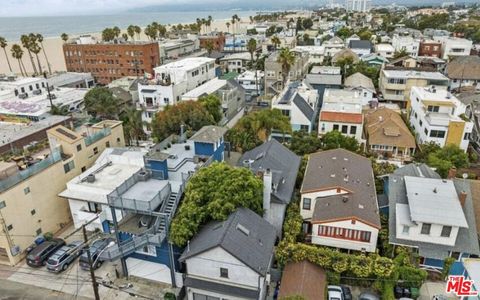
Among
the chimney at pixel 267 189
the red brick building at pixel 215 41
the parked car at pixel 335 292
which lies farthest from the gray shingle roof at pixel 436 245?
the red brick building at pixel 215 41

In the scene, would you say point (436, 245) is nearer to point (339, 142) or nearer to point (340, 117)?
point (339, 142)

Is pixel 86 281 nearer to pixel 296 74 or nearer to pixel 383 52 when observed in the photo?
pixel 296 74

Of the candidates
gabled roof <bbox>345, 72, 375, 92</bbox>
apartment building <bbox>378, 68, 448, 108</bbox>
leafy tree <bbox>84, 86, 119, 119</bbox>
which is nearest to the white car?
leafy tree <bbox>84, 86, 119, 119</bbox>

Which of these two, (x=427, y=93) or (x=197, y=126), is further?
(x=427, y=93)

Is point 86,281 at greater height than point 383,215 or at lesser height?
lesser

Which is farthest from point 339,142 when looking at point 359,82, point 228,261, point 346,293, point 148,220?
point 359,82

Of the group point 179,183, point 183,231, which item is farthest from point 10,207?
point 183,231

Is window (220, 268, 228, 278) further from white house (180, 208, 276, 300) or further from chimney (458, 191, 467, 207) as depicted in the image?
chimney (458, 191, 467, 207)
